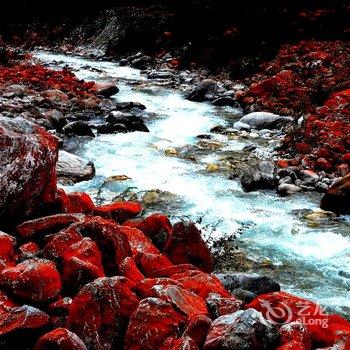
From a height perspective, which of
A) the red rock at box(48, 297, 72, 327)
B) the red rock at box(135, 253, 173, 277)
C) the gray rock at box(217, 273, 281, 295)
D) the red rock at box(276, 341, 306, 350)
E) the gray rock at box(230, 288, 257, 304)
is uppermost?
the red rock at box(276, 341, 306, 350)

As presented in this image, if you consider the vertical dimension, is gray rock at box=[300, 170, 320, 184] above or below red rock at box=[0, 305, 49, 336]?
below

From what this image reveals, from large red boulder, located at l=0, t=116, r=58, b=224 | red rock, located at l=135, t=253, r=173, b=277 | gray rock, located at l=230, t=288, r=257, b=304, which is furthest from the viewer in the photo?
large red boulder, located at l=0, t=116, r=58, b=224

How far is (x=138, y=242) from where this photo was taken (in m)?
4.03

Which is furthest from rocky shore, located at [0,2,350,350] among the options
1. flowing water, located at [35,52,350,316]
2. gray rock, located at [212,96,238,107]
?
gray rock, located at [212,96,238,107]

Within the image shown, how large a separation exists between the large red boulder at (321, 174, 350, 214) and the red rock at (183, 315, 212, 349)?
367cm

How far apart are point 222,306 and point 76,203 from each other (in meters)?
2.36

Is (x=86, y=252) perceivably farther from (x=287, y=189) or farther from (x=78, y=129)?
(x=78, y=129)

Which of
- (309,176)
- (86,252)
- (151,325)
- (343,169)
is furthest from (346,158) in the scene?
(151,325)

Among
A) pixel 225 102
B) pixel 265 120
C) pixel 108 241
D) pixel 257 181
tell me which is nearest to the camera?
pixel 108 241

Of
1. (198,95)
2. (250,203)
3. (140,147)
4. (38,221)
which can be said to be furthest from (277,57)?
(38,221)

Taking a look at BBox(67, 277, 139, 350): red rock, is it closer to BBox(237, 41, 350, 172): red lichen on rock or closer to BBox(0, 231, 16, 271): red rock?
BBox(0, 231, 16, 271): red rock

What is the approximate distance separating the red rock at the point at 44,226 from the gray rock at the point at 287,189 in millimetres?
3336

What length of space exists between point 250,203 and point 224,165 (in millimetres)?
1452

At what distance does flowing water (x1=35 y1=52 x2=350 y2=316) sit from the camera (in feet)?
14.5
